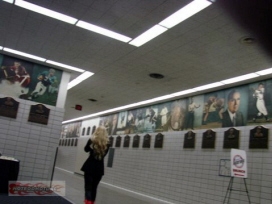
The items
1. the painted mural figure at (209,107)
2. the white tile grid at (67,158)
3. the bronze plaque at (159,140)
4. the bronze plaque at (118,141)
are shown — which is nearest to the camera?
the painted mural figure at (209,107)

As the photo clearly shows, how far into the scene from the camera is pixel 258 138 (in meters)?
6.07

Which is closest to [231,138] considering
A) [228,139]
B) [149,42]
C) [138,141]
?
[228,139]

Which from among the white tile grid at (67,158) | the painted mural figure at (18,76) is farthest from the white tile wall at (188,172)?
the white tile grid at (67,158)

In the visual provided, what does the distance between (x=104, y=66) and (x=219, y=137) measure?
3597mm

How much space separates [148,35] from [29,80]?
13.7 ft

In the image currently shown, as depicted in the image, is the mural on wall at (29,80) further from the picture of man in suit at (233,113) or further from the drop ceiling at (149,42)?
the picture of man in suit at (233,113)

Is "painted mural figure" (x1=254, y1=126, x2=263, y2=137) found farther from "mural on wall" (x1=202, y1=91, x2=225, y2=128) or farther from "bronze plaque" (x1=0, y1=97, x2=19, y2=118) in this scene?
"bronze plaque" (x1=0, y1=97, x2=19, y2=118)

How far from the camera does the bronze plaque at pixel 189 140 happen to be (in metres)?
7.86

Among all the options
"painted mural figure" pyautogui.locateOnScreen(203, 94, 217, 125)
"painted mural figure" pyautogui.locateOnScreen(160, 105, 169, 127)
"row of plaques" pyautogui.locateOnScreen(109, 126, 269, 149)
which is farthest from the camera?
"painted mural figure" pyautogui.locateOnScreen(160, 105, 169, 127)

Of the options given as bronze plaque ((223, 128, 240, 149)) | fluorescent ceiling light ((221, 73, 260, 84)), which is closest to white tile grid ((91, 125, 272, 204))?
bronze plaque ((223, 128, 240, 149))

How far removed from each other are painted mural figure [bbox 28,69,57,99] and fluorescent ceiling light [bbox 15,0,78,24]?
3.24 m

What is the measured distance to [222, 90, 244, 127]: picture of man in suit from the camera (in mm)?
6911

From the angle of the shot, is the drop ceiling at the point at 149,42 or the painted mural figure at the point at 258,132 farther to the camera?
the painted mural figure at the point at 258,132

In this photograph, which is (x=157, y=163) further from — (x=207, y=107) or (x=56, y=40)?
(x=56, y=40)
